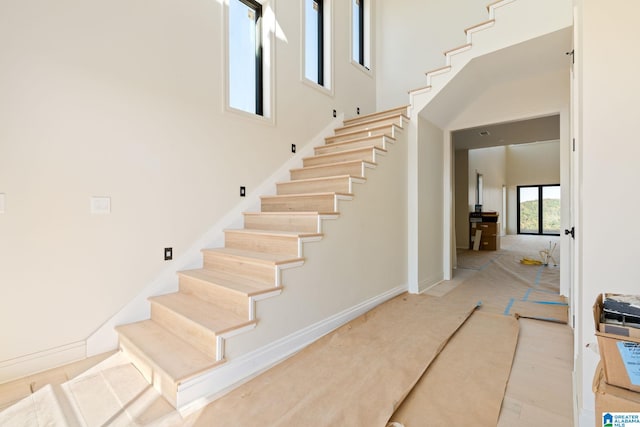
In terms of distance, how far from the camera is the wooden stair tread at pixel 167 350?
62.8 inches

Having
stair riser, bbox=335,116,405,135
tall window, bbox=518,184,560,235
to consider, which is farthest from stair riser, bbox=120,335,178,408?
tall window, bbox=518,184,560,235

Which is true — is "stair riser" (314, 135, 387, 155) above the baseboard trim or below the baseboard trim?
above

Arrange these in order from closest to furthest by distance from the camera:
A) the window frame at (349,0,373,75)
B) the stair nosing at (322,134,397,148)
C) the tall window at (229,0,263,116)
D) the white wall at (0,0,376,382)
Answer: the white wall at (0,0,376,382)
the tall window at (229,0,263,116)
the stair nosing at (322,134,397,148)
the window frame at (349,0,373,75)

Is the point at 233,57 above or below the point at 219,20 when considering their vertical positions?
below

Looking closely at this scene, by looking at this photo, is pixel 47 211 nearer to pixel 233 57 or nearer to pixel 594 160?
pixel 233 57

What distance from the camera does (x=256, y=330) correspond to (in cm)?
188

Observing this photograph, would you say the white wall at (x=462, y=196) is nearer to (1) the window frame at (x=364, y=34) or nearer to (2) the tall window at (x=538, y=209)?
(1) the window frame at (x=364, y=34)

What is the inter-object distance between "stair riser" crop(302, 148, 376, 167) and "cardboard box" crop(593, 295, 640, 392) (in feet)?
7.72

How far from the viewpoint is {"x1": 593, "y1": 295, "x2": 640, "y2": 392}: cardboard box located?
2.80ft

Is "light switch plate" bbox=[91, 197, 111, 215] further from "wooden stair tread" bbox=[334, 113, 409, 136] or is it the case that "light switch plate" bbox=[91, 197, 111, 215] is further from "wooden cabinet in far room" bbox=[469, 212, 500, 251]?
"wooden cabinet in far room" bbox=[469, 212, 500, 251]

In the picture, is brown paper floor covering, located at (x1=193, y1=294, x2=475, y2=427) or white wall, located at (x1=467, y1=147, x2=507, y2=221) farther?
white wall, located at (x1=467, y1=147, x2=507, y2=221)

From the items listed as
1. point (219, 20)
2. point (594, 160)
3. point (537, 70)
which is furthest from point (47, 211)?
point (537, 70)

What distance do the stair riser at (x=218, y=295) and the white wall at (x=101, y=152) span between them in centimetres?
26

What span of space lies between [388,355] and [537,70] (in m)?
3.54
